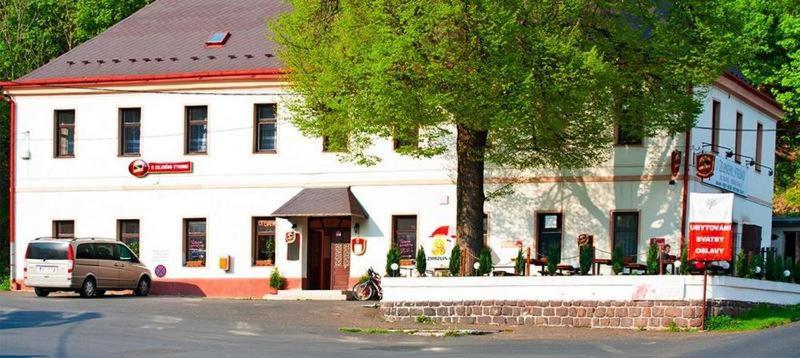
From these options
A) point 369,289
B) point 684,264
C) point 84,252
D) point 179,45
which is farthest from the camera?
point 179,45

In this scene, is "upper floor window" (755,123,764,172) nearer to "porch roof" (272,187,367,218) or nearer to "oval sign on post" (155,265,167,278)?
"porch roof" (272,187,367,218)

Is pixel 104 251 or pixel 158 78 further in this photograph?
pixel 158 78

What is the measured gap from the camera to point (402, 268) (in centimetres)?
3822

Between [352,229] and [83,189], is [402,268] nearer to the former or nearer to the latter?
[352,229]

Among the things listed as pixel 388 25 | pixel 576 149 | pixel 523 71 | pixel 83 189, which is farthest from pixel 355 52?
pixel 83 189

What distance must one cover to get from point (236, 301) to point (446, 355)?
15.4m

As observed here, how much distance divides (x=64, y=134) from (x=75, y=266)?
Answer: 24.2 feet

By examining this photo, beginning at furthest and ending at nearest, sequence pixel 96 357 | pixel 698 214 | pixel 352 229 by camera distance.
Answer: pixel 352 229 → pixel 698 214 → pixel 96 357

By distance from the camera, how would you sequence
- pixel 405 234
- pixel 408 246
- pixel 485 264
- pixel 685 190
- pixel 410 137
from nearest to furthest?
pixel 485 264 < pixel 410 137 < pixel 685 190 < pixel 408 246 < pixel 405 234

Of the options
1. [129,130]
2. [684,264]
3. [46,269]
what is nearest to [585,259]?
[684,264]

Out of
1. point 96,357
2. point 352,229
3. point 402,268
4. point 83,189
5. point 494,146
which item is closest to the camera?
point 96,357

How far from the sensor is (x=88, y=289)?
39219 millimetres

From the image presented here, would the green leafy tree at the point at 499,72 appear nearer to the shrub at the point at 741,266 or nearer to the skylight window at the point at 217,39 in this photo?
the shrub at the point at 741,266

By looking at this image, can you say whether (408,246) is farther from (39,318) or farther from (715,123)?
(39,318)
